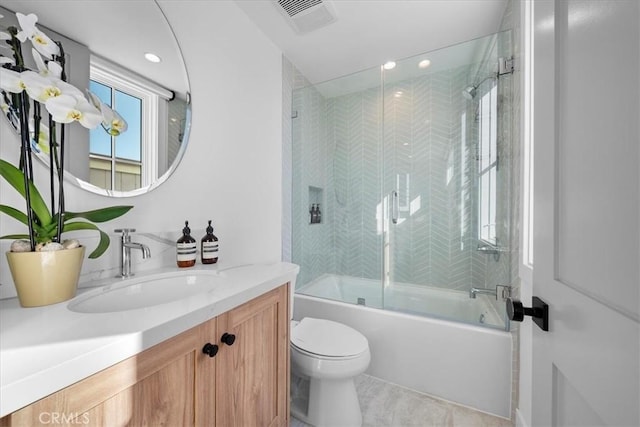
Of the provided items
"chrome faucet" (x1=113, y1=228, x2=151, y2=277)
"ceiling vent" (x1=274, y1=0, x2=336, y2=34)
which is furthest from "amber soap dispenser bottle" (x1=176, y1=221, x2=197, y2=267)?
"ceiling vent" (x1=274, y1=0, x2=336, y2=34)

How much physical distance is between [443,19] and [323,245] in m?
1.99

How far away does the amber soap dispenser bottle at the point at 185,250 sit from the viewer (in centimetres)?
110

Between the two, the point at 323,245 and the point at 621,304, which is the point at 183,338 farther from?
the point at 323,245

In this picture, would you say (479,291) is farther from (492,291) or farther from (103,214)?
(103,214)

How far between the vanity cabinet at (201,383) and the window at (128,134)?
0.70m

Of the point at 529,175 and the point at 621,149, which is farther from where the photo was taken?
the point at 529,175

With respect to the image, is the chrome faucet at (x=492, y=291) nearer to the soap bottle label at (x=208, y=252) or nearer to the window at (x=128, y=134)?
the soap bottle label at (x=208, y=252)

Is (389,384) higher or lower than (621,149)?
lower

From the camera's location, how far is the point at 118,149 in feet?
3.33

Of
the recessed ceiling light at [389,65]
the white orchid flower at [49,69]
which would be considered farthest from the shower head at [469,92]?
the white orchid flower at [49,69]

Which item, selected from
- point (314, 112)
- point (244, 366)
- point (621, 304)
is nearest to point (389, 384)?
point (244, 366)

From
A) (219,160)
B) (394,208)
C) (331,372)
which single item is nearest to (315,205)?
(394,208)

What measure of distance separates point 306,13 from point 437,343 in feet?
7.12

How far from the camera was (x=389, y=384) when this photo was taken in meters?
1.68
